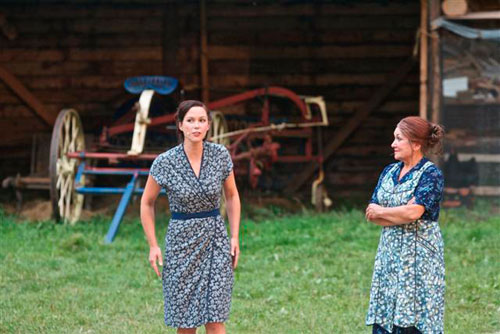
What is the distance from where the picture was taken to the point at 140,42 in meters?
13.0

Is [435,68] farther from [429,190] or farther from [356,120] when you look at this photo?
[429,190]

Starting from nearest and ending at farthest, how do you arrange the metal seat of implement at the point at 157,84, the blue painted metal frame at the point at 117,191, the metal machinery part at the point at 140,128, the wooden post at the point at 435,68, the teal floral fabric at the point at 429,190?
the teal floral fabric at the point at 429,190
the blue painted metal frame at the point at 117,191
the metal machinery part at the point at 140,128
the wooden post at the point at 435,68
the metal seat of implement at the point at 157,84

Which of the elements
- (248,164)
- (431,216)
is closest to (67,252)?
(248,164)

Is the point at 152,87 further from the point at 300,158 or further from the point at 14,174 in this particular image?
the point at 14,174

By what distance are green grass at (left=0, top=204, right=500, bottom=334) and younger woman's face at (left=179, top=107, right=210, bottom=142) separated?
5.77 ft

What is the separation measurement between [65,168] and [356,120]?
435 cm

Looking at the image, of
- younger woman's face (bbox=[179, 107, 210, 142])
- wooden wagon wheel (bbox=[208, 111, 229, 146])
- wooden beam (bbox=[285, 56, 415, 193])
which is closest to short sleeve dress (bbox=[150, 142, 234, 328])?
younger woman's face (bbox=[179, 107, 210, 142])

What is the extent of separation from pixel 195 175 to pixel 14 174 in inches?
350

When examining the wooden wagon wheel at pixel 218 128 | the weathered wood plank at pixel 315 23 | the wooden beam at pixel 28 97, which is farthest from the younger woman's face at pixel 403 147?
the wooden beam at pixel 28 97

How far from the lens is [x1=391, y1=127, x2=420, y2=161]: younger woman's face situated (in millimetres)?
4648

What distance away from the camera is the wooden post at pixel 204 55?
12.7 meters

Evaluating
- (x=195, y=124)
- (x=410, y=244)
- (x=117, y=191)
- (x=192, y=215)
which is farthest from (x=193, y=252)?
(x=117, y=191)

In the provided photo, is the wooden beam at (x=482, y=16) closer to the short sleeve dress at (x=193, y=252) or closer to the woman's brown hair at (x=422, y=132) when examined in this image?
the woman's brown hair at (x=422, y=132)

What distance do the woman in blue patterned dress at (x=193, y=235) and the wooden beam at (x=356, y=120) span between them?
8.06 meters
